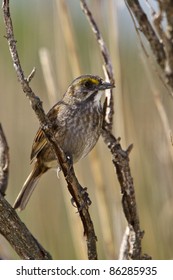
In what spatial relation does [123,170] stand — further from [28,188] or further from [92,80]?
[28,188]

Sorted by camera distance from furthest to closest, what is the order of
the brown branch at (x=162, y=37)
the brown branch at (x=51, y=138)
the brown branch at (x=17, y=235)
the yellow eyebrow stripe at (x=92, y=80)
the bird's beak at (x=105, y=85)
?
the yellow eyebrow stripe at (x=92, y=80)
the bird's beak at (x=105, y=85)
the brown branch at (x=17, y=235)
the brown branch at (x=51, y=138)
the brown branch at (x=162, y=37)

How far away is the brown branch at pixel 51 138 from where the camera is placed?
5.15 ft

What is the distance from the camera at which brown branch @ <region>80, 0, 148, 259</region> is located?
83.0 inches

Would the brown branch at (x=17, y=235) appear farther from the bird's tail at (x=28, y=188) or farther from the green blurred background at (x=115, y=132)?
the bird's tail at (x=28, y=188)

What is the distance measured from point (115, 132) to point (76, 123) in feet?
0.66

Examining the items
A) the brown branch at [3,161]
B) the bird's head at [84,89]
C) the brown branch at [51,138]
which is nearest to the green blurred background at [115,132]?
the bird's head at [84,89]

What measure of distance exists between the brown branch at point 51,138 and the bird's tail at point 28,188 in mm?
624

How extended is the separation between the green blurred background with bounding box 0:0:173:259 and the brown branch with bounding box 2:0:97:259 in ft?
1.58

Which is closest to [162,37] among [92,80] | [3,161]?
[3,161]

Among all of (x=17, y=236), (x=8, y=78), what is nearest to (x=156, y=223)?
(x=17, y=236)

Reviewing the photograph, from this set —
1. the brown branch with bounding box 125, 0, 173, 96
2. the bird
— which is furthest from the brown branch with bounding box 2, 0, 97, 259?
the bird

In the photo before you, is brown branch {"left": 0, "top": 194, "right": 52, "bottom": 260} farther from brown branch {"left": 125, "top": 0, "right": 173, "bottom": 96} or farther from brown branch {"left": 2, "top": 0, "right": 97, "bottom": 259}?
brown branch {"left": 125, "top": 0, "right": 173, "bottom": 96}
